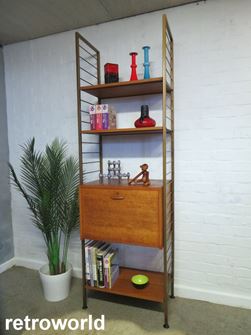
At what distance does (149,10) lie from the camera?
1.98m

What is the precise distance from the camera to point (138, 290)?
187 cm

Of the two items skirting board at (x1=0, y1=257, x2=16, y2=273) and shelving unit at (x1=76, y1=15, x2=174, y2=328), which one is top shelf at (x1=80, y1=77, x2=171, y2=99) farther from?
skirting board at (x1=0, y1=257, x2=16, y2=273)

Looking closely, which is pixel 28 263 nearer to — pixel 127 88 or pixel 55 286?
pixel 55 286

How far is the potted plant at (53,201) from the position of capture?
6.44ft

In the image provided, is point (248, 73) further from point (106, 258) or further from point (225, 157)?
point (106, 258)

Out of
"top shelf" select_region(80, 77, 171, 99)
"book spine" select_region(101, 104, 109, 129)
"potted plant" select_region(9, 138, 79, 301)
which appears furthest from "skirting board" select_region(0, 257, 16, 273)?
"top shelf" select_region(80, 77, 171, 99)

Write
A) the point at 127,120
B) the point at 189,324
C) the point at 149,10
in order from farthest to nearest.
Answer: the point at 127,120 → the point at 149,10 → the point at 189,324

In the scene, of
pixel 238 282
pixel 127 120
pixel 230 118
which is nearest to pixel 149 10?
pixel 127 120

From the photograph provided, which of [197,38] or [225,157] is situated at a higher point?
[197,38]

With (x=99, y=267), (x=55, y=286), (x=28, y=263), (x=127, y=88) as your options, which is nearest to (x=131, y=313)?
(x=99, y=267)

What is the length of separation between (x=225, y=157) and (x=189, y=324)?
126 cm

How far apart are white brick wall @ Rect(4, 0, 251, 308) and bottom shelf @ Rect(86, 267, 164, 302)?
0.36ft

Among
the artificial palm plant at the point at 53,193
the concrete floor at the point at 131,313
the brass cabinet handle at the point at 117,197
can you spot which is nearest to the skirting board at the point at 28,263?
the concrete floor at the point at 131,313

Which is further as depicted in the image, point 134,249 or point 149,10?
point 134,249
